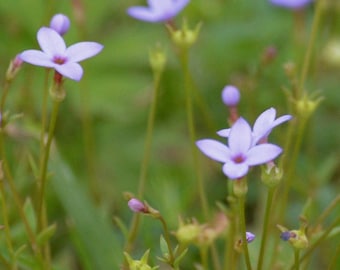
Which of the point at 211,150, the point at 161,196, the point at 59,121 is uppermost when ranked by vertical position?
the point at 211,150

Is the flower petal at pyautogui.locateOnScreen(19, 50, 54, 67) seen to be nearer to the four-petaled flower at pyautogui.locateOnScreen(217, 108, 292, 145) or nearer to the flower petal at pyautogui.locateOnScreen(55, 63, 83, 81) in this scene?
the flower petal at pyautogui.locateOnScreen(55, 63, 83, 81)

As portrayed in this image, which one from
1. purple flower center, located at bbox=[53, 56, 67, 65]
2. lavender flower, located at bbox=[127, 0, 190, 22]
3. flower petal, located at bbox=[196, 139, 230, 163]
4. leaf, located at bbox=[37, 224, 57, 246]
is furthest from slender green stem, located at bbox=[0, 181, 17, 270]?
lavender flower, located at bbox=[127, 0, 190, 22]

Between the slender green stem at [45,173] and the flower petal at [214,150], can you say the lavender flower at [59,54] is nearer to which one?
the slender green stem at [45,173]

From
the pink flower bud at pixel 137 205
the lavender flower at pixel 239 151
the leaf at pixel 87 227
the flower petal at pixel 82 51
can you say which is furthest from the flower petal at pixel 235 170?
the leaf at pixel 87 227

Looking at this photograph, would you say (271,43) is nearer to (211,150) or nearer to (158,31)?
(158,31)

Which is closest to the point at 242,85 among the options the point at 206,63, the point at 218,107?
the point at 218,107

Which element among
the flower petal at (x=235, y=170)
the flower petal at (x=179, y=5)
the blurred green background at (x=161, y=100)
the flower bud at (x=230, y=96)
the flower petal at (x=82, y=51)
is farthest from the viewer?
the blurred green background at (x=161, y=100)
